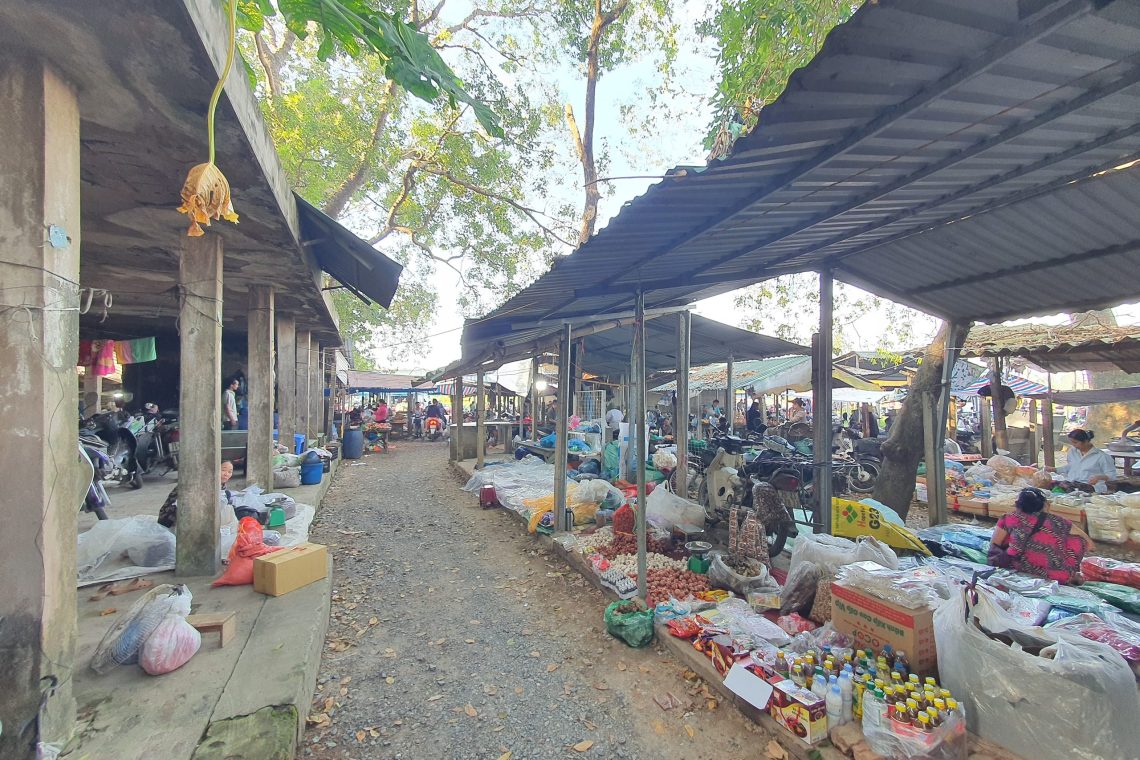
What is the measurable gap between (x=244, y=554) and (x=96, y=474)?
119 inches

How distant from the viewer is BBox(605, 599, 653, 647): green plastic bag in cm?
354

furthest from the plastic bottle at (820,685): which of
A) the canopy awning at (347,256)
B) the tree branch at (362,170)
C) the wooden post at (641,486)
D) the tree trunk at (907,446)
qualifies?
the tree branch at (362,170)

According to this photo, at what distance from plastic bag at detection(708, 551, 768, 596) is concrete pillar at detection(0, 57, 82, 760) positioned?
4106 mm

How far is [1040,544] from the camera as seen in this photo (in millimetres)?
3947

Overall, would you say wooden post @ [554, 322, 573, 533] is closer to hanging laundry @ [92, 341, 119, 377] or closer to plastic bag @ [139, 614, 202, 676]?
plastic bag @ [139, 614, 202, 676]

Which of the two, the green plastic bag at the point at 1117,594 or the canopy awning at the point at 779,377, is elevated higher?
the canopy awning at the point at 779,377

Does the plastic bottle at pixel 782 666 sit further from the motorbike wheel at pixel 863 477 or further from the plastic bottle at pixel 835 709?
the motorbike wheel at pixel 863 477

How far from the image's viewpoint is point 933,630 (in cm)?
269

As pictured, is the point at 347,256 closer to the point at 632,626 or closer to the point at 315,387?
the point at 632,626

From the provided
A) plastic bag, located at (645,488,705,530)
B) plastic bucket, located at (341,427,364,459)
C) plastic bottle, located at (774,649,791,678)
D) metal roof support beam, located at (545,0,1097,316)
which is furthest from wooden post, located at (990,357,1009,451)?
plastic bucket, located at (341,427,364,459)

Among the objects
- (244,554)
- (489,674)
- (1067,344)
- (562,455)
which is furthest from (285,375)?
(1067,344)

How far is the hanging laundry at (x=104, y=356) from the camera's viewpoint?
8461 millimetres

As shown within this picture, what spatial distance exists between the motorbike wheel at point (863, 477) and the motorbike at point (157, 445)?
11.4 m

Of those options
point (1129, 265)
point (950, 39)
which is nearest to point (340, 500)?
point (950, 39)
